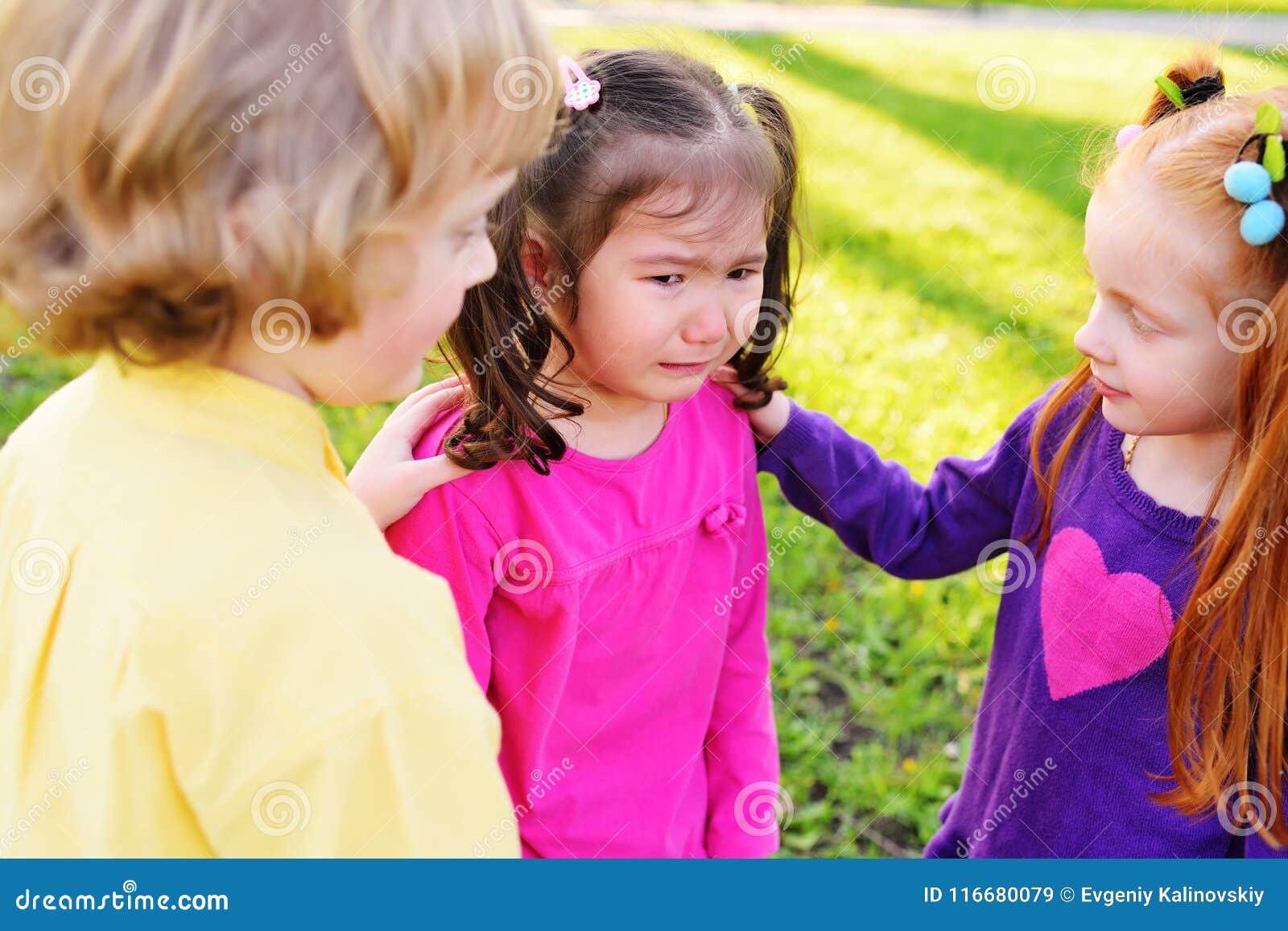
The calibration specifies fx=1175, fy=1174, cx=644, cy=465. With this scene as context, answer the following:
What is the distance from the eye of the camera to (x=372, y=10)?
1142 mm

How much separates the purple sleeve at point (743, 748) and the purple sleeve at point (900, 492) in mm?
117

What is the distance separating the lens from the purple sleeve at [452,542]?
1.82 meters

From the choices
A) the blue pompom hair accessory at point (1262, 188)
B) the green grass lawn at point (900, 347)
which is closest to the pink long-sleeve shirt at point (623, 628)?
the green grass lawn at point (900, 347)

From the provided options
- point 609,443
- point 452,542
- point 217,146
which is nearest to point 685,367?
point 609,443

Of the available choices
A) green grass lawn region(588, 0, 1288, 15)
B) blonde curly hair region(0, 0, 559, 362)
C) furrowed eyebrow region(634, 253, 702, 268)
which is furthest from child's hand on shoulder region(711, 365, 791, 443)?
green grass lawn region(588, 0, 1288, 15)

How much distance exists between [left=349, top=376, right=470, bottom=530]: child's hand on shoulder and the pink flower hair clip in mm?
562

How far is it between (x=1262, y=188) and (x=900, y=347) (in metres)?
3.32

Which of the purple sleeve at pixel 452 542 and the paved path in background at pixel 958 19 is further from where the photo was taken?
the paved path in background at pixel 958 19

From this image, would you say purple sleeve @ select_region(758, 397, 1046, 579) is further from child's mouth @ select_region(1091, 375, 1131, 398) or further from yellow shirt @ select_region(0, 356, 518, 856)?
yellow shirt @ select_region(0, 356, 518, 856)

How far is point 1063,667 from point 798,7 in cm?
1214

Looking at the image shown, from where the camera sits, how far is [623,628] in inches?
77.9

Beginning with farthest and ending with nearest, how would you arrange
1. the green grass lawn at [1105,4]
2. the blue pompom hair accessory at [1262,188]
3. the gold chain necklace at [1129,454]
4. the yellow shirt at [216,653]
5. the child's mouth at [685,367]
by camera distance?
the green grass lawn at [1105,4] < the gold chain necklace at [1129,454] < the child's mouth at [685,367] < the blue pompom hair accessory at [1262,188] < the yellow shirt at [216,653]

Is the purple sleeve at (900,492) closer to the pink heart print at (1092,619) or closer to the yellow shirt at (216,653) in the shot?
the pink heart print at (1092,619)
